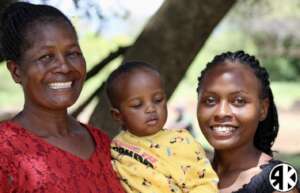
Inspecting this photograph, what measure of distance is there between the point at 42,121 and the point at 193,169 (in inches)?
25.2

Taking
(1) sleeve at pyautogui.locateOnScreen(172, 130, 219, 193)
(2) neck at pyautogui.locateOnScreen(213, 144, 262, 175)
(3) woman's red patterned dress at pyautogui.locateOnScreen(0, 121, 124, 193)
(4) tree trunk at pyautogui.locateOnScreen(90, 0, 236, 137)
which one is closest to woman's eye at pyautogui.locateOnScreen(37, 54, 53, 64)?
(3) woman's red patterned dress at pyautogui.locateOnScreen(0, 121, 124, 193)

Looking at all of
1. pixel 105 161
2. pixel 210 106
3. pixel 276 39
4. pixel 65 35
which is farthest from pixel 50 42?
pixel 276 39

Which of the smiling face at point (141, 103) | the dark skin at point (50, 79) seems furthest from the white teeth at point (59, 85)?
the smiling face at point (141, 103)

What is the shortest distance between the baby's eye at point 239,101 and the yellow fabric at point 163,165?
242 mm

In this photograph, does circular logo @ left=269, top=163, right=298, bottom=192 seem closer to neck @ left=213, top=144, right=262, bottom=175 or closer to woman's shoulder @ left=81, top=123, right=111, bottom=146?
neck @ left=213, top=144, right=262, bottom=175

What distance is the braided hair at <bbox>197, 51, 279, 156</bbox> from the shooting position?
9.89 ft

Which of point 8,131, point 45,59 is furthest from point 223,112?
point 8,131

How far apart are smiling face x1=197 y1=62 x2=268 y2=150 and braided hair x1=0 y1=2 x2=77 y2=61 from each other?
665 millimetres

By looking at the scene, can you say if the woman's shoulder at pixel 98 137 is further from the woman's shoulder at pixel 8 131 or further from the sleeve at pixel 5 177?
the sleeve at pixel 5 177

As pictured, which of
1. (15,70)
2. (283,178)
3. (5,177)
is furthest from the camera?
(283,178)

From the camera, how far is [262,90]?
2994 millimetres

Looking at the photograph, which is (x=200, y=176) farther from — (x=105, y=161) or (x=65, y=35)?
(x=65, y=35)

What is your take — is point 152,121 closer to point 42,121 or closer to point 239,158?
point 239,158

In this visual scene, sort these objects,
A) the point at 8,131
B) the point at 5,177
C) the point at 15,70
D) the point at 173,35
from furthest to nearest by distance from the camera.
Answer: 1. the point at 173,35
2. the point at 15,70
3. the point at 8,131
4. the point at 5,177
